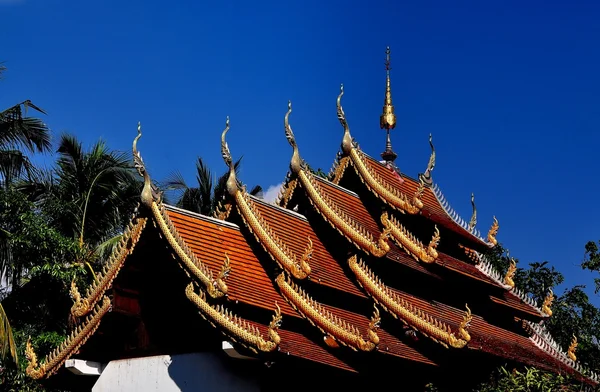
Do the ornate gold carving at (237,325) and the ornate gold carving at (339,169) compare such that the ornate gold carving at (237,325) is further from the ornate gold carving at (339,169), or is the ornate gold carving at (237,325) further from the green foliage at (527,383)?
the ornate gold carving at (339,169)

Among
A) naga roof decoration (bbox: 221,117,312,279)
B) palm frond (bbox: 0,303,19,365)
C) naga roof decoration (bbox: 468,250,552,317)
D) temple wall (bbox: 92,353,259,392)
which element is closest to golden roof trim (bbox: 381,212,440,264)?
naga roof decoration (bbox: 221,117,312,279)

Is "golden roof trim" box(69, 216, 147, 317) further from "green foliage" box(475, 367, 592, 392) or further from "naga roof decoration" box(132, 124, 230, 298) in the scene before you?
"green foliage" box(475, 367, 592, 392)

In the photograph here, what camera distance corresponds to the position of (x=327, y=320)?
1536 centimetres

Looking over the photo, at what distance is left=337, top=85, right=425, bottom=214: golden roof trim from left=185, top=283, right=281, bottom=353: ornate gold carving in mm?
4287

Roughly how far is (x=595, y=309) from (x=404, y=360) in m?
13.4

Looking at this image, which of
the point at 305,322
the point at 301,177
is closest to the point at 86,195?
the point at 301,177

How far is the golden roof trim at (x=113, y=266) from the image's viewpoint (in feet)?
51.4

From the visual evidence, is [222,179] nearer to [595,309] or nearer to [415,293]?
[595,309]

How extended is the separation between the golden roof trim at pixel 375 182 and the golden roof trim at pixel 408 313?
5.17 feet

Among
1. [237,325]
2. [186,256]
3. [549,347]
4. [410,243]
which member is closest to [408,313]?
[410,243]

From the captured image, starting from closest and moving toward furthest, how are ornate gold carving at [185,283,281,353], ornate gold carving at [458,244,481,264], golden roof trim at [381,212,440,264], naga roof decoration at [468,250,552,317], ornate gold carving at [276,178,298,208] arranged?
ornate gold carving at [185,283,281,353]
golden roof trim at [381,212,440,264]
ornate gold carving at [276,178,298,208]
naga roof decoration at [468,250,552,317]
ornate gold carving at [458,244,481,264]

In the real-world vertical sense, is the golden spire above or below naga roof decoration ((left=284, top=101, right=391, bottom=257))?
above

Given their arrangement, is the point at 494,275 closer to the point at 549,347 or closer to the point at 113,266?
the point at 549,347

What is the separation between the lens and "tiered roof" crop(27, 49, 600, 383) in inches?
592
